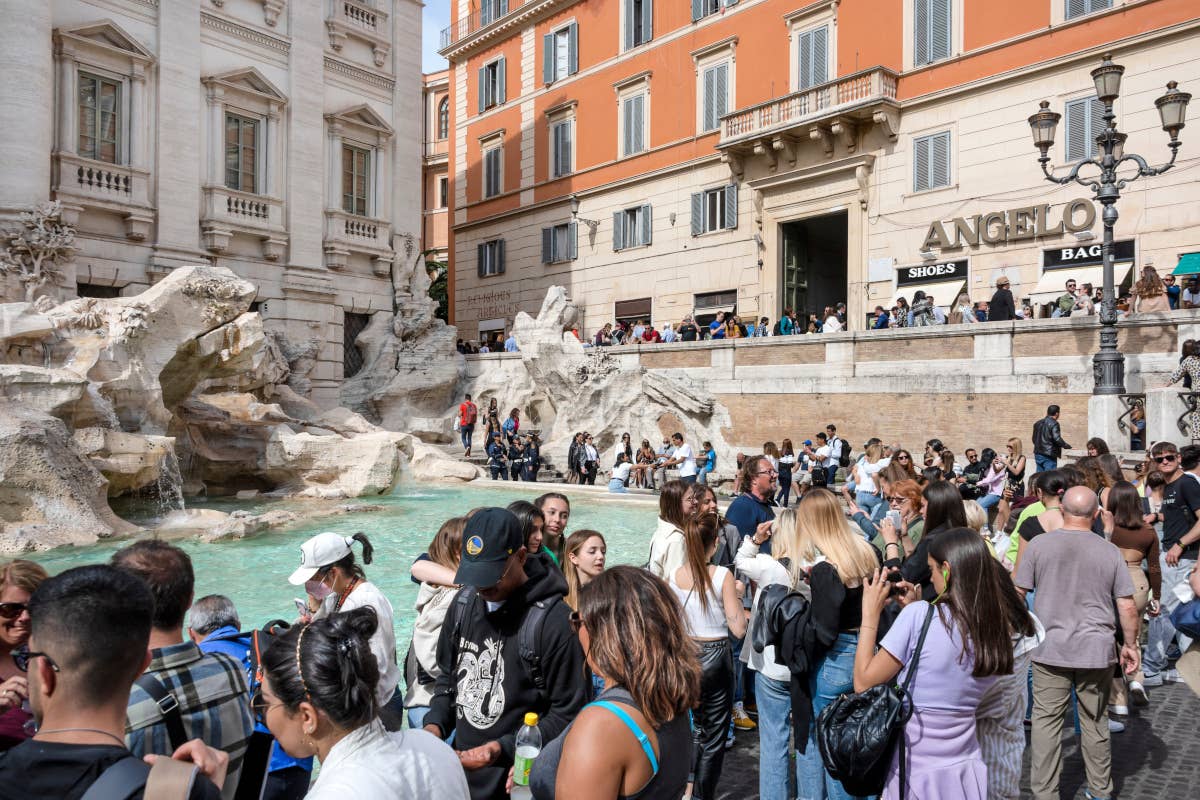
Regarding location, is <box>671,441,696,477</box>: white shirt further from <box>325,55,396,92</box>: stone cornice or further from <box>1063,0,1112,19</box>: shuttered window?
<box>325,55,396,92</box>: stone cornice

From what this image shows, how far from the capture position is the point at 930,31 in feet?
69.2

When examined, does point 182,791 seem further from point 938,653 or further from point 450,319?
point 450,319

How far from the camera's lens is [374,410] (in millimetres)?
22750

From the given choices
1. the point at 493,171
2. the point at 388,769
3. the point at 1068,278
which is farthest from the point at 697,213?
the point at 388,769

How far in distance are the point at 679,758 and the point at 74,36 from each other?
2187 cm

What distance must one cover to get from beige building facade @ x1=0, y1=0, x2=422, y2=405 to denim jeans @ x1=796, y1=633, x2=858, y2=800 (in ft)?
61.6

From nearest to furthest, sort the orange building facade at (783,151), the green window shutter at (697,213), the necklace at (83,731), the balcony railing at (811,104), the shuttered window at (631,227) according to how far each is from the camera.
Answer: the necklace at (83,731) < the orange building facade at (783,151) < the balcony railing at (811,104) < the green window shutter at (697,213) < the shuttered window at (631,227)

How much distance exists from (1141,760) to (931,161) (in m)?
18.6

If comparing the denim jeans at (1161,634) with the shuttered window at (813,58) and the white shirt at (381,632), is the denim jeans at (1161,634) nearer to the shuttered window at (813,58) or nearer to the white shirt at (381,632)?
the white shirt at (381,632)

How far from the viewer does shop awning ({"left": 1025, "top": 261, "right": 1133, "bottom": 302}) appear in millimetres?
18141

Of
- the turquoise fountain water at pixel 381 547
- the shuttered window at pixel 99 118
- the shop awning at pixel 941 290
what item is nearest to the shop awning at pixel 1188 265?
the shop awning at pixel 941 290

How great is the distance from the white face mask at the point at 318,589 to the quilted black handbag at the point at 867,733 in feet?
6.58

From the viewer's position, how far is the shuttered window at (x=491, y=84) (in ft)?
106

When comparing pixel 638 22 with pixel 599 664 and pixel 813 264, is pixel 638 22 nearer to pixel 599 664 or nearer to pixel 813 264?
pixel 813 264
